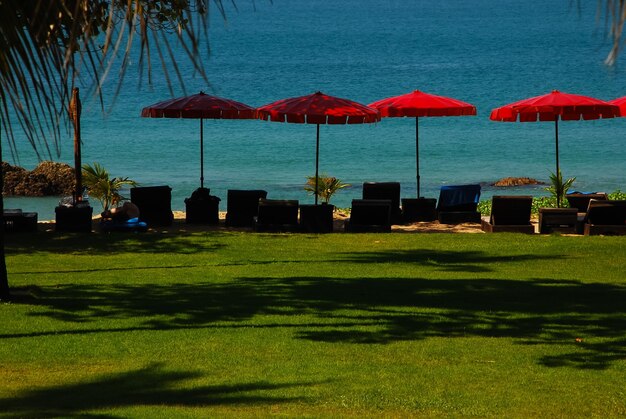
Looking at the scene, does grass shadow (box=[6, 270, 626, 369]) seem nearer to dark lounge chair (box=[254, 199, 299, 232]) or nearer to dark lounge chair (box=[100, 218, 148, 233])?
dark lounge chair (box=[254, 199, 299, 232])

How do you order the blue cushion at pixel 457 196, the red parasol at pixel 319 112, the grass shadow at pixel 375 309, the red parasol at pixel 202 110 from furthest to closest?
the blue cushion at pixel 457 196 < the red parasol at pixel 202 110 < the red parasol at pixel 319 112 < the grass shadow at pixel 375 309

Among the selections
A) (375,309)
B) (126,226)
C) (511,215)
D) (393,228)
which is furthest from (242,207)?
(375,309)

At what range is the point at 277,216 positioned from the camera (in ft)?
57.8

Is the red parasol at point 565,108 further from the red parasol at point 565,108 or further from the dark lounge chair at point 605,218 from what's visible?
the dark lounge chair at point 605,218

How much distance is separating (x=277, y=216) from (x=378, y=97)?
181 feet

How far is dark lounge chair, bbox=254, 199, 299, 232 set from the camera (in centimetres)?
1750

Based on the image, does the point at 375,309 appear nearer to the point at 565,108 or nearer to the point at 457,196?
the point at 457,196

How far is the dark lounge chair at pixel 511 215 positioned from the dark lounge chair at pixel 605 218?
1.00m

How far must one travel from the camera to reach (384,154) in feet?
164

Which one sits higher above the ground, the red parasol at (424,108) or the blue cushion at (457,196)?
the red parasol at (424,108)

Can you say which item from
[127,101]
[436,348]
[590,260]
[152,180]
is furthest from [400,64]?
[436,348]

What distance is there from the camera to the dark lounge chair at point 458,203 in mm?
19250

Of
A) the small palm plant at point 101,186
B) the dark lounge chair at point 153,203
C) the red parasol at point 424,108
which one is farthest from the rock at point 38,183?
the red parasol at point 424,108

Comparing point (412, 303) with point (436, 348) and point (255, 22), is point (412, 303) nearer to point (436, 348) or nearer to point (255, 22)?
point (436, 348)
